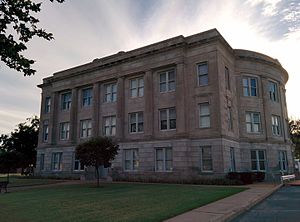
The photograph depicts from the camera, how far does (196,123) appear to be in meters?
26.0

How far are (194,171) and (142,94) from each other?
33.0 ft

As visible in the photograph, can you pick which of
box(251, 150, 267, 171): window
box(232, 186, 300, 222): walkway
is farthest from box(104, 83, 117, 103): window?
box(232, 186, 300, 222): walkway

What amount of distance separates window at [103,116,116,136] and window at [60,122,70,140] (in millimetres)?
6363

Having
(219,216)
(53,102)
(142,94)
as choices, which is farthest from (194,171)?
(53,102)

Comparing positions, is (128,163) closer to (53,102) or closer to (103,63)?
(103,63)

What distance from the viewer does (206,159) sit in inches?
981

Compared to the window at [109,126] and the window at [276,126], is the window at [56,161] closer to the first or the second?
the window at [109,126]

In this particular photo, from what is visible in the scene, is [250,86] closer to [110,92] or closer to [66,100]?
[110,92]

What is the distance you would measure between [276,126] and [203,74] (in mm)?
11432

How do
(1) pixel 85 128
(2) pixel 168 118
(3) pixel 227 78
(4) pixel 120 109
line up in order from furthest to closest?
(1) pixel 85 128
(4) pixel 120 109
(3) pixel 227 78
(2) pixel 168 118

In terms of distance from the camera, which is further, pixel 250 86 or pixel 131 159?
pixel 250 86

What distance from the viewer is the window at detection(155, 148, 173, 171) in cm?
2636

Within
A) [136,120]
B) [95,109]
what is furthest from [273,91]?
[95,109]

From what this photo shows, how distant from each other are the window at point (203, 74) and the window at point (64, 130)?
18605mm
